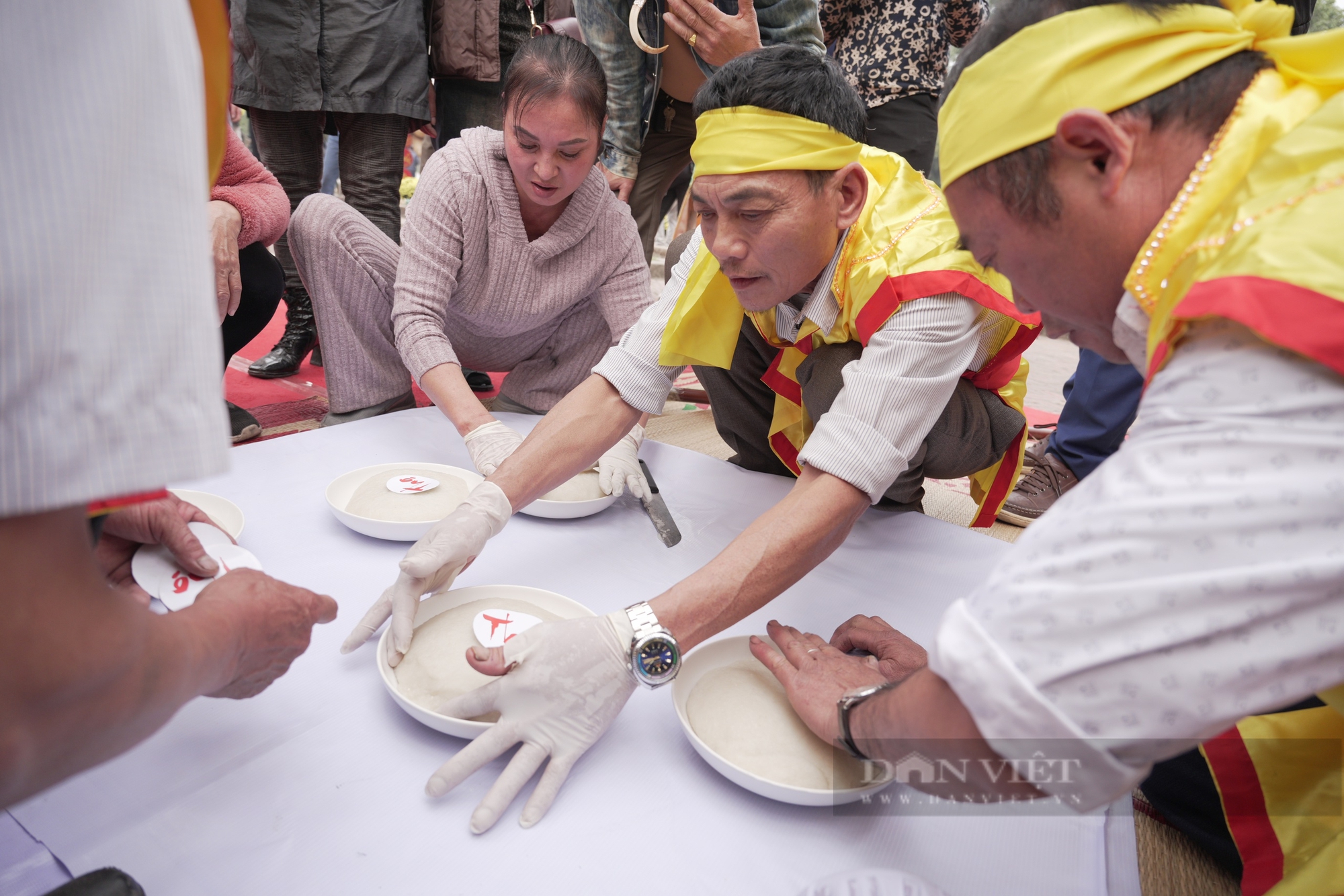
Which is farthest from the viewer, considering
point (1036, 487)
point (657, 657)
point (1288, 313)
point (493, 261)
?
point (1036, 487)

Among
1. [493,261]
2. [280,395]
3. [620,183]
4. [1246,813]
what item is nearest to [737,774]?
[1246,813]

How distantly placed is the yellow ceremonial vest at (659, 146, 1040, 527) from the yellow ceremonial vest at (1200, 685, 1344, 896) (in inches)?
27.6

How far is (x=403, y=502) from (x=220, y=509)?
0.30 meters

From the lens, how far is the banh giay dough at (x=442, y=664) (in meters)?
0.97

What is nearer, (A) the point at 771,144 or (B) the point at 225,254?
(A) the point at 771,144

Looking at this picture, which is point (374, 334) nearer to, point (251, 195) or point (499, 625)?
point (251, 195)

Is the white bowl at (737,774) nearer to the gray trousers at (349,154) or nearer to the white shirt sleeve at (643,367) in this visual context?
the white shirt sleeve at (643,367)

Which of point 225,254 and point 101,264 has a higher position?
point 101,264

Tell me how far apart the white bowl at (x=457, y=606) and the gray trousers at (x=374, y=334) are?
1.11 meters

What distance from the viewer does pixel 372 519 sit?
4.39 feet

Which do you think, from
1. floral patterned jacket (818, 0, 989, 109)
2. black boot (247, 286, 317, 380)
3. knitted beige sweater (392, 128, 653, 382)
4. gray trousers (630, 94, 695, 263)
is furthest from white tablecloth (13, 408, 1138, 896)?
floral patterned jacket (818, 0, 989, 109)

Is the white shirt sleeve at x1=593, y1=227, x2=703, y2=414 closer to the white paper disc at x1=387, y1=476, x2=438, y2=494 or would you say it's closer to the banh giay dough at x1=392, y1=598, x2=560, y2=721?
the white paper disc at x1=387, y1=476, x2=438, y2=494

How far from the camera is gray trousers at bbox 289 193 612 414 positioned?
2.10m

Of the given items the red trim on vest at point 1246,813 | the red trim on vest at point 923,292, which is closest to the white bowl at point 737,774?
the red trim on vest at point 1246,813
